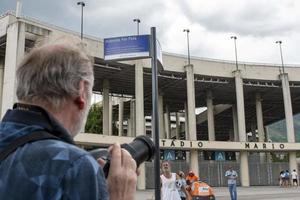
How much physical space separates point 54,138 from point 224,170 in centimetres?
4302

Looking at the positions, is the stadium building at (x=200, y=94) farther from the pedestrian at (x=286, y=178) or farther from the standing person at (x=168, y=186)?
the standing person at (x=168, y=186)

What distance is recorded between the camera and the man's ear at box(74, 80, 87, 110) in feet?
5.51

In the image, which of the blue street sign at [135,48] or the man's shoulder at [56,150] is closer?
the man's shoulder at [56,150]

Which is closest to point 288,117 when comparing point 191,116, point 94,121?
point 191,116

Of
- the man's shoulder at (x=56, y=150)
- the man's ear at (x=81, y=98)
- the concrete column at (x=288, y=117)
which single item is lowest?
the man's shoulder at (x=56, y=150)

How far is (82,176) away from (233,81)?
44.8 meters

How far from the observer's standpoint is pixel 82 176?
135 centimetres

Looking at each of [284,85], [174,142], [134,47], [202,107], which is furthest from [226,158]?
[134,47]

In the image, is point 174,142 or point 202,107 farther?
point 202,107

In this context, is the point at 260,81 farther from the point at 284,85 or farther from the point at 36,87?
the point at 36,87

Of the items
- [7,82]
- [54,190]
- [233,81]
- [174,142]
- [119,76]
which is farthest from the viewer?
[233,81]

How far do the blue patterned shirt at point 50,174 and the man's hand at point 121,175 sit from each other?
0.15 metres

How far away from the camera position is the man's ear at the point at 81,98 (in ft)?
5.51

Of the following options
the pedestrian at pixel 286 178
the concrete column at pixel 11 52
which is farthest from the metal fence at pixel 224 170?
the concrete column at pixel 11 52
